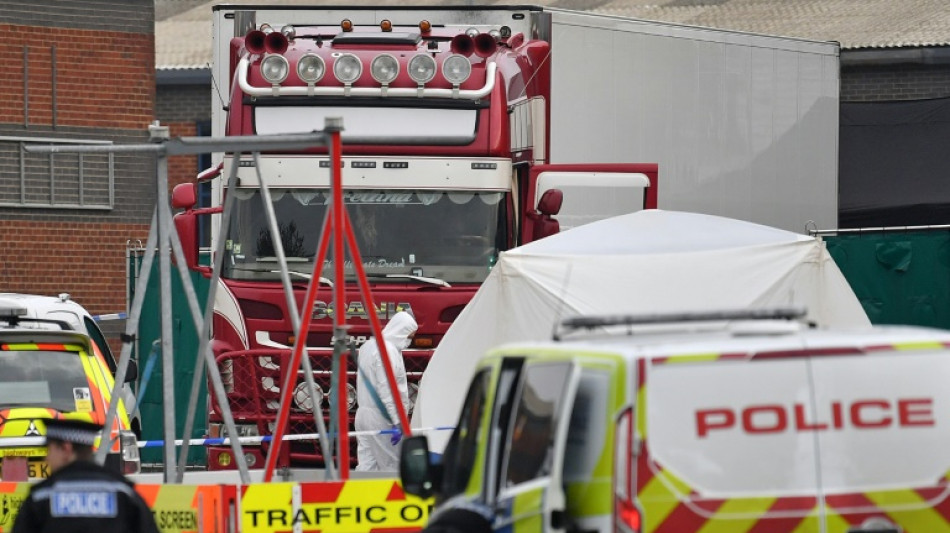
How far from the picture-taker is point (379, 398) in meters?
15.7

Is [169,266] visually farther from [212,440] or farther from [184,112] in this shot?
[184,112]

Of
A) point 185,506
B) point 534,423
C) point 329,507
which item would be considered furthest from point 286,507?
point 534,423

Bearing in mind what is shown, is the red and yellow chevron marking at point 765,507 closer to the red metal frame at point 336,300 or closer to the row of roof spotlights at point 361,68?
the red metal frame at point 336,300

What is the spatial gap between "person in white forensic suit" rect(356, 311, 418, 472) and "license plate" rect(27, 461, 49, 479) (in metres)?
2.89

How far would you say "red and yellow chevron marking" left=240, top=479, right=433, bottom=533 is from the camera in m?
9.88

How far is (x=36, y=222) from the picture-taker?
28.0 m

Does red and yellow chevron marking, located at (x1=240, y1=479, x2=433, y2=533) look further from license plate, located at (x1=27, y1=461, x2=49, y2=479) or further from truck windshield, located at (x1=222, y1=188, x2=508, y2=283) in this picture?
truck windshield, located at (x1=222, y1=188, x2=508, y2=283)

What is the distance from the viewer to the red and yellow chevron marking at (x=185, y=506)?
972cm

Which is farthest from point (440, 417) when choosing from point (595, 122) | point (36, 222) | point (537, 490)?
point (36, 222)

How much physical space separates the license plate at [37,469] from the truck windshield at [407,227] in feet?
10.6

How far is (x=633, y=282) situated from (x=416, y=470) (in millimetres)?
5933

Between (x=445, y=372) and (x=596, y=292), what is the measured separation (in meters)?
1.52

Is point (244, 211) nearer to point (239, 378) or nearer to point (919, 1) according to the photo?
point (239, 378)

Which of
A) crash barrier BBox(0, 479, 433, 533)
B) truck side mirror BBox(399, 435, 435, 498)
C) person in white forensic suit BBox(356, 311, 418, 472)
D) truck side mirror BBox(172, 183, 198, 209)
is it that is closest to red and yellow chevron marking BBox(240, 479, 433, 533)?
crash barrier BBox(0, 479, 433, 533)
